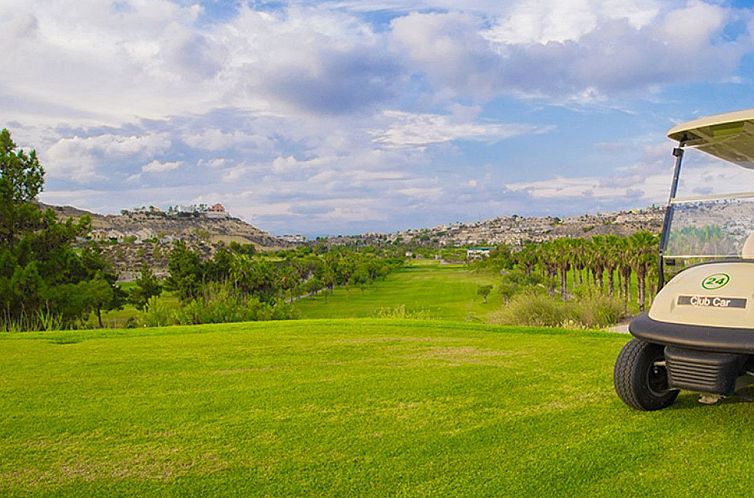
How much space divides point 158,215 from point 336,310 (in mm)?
61694

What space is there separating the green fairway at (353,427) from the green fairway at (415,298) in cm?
4603

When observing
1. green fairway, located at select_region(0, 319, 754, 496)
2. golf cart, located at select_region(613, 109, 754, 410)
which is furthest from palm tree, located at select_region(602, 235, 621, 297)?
golf cart, located at select_region(613, 109, 754, 410)

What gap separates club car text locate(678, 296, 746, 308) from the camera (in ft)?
12.7

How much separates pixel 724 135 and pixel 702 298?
1.38 meters

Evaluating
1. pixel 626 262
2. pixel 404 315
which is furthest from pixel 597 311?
pixel 626 262

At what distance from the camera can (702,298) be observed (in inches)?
159

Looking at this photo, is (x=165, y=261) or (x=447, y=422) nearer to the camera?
(x=447, y=422)

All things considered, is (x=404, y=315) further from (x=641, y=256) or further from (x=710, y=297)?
(x=641, y=256)

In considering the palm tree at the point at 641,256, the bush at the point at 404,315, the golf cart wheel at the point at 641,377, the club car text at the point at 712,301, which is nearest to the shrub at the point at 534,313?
the bush at the point at 404,315

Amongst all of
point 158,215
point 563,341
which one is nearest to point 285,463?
point 563,341

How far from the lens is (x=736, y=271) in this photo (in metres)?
4.09

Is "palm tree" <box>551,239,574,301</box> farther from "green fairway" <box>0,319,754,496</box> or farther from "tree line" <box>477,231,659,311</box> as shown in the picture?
"green fairway" <box>0,319,754,496</box>

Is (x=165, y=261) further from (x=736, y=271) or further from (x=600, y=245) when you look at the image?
(x=736, y=271)

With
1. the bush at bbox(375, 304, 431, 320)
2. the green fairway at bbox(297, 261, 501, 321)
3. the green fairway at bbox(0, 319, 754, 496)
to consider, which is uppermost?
the green fairway at bbox(0, 319, 754, 496)
